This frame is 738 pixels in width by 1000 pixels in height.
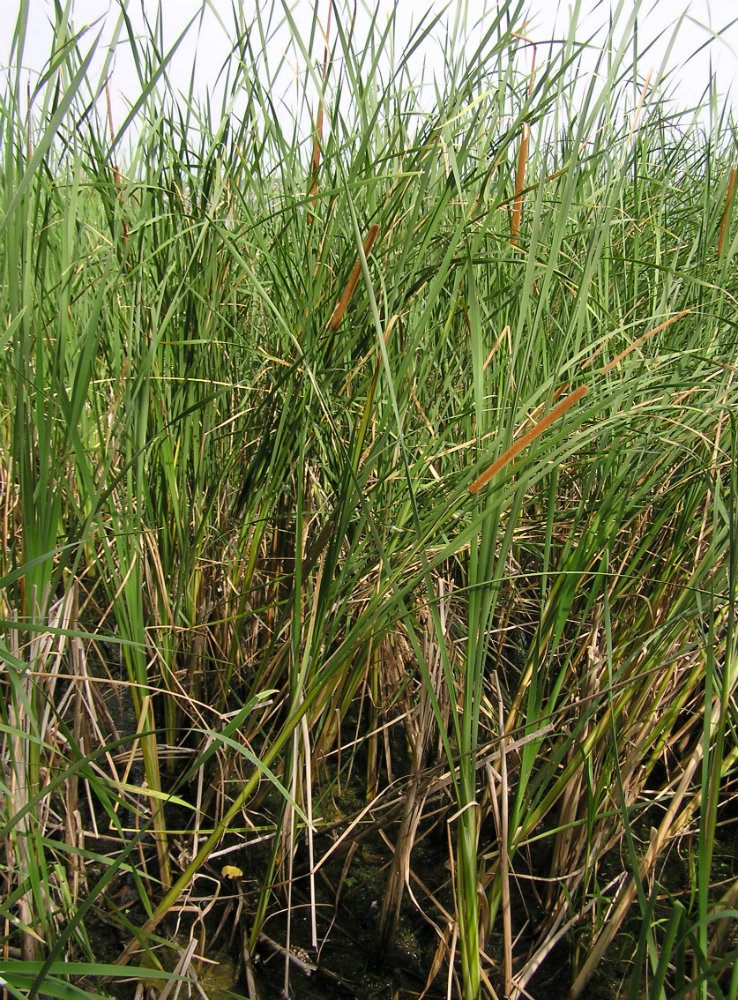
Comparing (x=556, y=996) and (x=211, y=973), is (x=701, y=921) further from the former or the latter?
(x=211, y=973)

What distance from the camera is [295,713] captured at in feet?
3.42

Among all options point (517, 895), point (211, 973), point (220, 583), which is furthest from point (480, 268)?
point (211, 973)

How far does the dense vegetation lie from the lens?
972mm

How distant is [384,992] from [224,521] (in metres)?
0.75

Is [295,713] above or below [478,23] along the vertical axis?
below

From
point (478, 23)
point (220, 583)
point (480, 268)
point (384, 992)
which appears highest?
point (478, 23)

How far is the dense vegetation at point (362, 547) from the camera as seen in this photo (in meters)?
0.97

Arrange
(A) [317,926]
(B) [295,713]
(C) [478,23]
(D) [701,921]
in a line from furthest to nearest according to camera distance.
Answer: (C) [478,23]
(A) [317,926]
(B) [295,713]
(D) [701,921]

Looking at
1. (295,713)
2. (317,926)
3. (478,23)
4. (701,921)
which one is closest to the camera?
(701,921)

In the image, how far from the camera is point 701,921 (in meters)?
0.72

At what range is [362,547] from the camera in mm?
1136

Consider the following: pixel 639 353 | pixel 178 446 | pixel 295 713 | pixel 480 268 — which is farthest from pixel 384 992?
pixel 480 268

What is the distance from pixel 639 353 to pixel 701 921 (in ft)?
2.66

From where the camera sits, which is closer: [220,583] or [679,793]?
[679,793]
